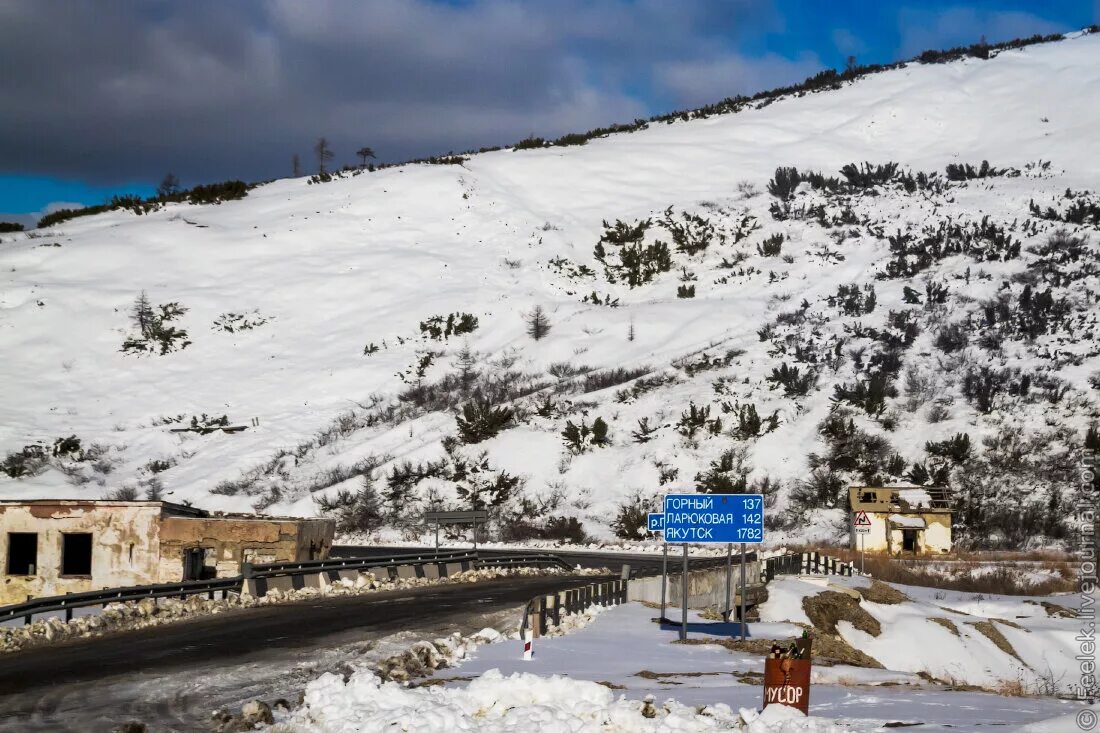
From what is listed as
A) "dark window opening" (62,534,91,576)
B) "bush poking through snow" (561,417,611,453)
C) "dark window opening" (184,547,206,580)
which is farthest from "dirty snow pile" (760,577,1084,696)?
"bush poking through snow" (561,417,611,453)

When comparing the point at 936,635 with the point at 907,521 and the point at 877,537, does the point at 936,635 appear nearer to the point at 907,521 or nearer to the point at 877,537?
the point at 907,521

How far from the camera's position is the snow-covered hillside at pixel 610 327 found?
188 ft

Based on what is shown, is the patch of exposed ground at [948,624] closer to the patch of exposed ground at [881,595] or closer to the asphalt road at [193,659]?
the patch of exposed ground at [881,595]

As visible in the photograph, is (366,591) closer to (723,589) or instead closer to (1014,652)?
(723,589)

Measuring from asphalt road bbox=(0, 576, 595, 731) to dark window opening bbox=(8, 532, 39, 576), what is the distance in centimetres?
847

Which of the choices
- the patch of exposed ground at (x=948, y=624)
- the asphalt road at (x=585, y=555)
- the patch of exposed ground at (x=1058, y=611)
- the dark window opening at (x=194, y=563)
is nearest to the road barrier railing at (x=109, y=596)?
the dark window opening at (x=194, y=563)

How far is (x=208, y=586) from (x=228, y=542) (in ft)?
17.6

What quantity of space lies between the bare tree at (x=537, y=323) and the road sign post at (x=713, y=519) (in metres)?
53.2

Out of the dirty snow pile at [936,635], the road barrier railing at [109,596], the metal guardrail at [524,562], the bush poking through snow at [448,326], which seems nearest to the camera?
the road barrier railing at [109,596]

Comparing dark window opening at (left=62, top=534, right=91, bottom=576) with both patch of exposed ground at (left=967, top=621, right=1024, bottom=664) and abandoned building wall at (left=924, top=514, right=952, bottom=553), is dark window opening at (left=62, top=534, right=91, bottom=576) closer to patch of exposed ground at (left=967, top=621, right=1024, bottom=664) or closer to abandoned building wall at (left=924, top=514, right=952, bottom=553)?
patch of exposed ground at (left=967, top=621, right=1024, bottom=664)

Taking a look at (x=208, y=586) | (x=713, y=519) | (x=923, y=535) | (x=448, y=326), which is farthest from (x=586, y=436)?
(x=713, y=519)

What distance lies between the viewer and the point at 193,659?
18.2 meters

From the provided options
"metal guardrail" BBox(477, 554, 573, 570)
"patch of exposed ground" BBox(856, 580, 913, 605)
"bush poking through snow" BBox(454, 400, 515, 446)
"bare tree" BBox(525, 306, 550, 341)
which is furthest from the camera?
"bare tree" BBox(525, 306, 550, 341)

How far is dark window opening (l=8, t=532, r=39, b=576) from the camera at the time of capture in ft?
102
